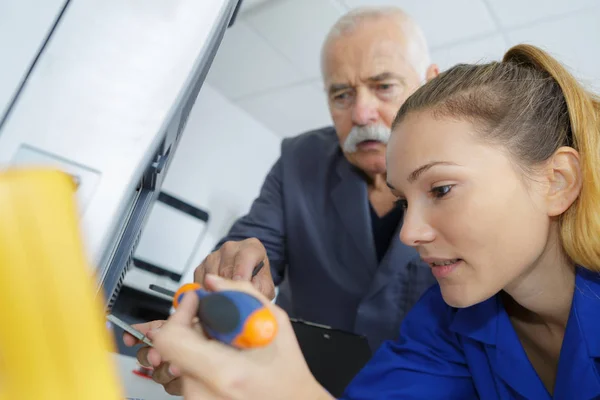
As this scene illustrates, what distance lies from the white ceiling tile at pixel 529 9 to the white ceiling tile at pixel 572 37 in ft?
0.15

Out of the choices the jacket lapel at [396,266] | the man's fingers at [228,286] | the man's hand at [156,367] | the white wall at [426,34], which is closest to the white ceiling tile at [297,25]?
the white wall at [426,34]

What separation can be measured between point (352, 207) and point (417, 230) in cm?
55

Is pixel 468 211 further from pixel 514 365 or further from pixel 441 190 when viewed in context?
pixel 514 365

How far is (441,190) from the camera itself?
62 cm

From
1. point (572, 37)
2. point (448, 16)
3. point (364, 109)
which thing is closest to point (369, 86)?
point (364, 109)

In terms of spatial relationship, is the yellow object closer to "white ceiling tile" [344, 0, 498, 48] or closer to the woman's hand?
the woman's hand

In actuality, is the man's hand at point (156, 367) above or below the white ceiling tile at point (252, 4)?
below

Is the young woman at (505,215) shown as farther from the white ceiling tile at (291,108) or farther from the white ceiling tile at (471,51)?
the white ceiling tile at (291,108)

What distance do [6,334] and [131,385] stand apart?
0.53 metres

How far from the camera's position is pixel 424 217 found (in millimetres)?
624

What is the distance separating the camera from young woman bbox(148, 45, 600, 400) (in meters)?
0.61

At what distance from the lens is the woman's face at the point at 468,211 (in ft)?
1.98

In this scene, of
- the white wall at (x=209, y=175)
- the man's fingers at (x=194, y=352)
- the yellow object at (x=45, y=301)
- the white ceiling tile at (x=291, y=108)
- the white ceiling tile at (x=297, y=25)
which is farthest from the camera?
the white ceiling tile at (x=291, y=108)

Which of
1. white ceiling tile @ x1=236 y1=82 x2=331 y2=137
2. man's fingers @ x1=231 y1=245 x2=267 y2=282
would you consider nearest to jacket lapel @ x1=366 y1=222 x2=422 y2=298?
man's fingers @ x1=231 y1=245 x2=267 y2=282
